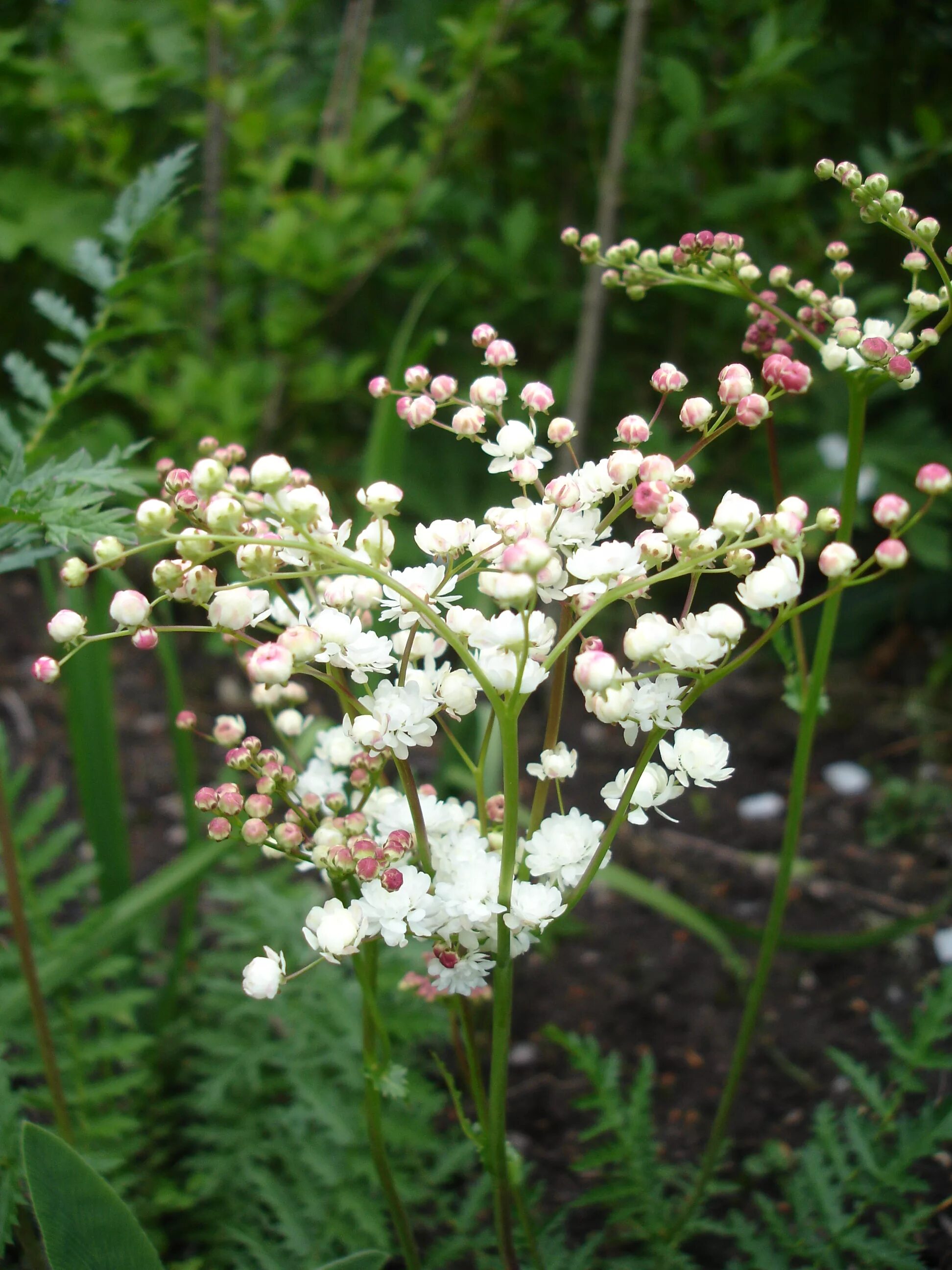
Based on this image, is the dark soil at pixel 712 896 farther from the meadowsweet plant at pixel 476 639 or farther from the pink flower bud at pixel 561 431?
the pink flower bud at pixel 561 431

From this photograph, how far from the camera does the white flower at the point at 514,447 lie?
0.64 meters

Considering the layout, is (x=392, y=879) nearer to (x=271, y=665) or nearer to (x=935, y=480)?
(x=271, y=665)

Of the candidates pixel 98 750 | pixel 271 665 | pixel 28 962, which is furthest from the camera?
pixel 98 750

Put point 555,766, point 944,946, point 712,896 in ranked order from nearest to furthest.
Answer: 1. point 555,766
2. point 944,946
3. point 712,896

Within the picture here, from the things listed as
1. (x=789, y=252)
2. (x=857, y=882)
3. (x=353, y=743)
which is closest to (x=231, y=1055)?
(x=353, y=743)

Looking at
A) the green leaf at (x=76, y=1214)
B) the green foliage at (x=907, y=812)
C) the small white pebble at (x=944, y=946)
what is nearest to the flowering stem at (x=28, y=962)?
the green leaf at (x=76, y=1214)

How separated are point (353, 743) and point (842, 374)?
1.61ft

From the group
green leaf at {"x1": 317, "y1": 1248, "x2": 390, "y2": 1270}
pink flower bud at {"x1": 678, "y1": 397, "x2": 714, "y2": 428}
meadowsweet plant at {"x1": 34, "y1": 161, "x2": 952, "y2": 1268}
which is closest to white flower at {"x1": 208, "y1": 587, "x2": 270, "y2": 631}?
meadowsweet plant at {"x1": 34, "y1": 161, "x2": 952, "y2": 1268}

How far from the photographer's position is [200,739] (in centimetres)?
200

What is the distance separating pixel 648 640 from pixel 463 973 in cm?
26

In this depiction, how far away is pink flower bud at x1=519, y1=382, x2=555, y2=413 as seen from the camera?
2.12 feet

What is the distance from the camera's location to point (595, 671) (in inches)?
21.3

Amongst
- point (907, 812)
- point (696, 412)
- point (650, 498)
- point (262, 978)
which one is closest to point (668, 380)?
point (696, 412)

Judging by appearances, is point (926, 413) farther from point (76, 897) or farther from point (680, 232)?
point (76, 897)
